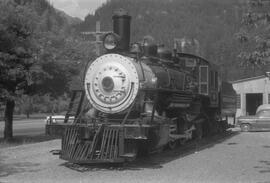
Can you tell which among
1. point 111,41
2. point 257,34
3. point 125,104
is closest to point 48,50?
point 111,41

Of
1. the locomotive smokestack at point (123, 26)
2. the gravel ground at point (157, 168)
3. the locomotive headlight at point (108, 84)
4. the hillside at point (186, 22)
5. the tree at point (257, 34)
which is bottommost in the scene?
the gravel ground at point (157, 168)

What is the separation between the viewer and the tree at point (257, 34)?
26.2 ft

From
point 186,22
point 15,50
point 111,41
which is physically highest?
point 186,22

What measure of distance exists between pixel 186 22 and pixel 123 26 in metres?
102

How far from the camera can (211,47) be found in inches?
3878

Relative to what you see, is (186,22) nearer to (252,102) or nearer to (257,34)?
(252,102)

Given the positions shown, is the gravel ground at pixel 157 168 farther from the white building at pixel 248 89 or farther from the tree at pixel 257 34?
the white building at pixel 248 89

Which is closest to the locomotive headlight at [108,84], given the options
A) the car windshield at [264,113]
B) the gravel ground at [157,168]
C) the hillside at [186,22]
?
the gravel ground at [157,168]

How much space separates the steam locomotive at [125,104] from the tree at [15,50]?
486 cm

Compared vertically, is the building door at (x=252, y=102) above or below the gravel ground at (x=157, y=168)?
above

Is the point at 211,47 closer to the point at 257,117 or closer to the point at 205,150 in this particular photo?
the point at 257,117

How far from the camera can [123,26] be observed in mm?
12781

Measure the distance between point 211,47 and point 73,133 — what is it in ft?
293

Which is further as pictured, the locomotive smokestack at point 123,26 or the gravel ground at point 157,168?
the locomotive smokestack at point 123,26
